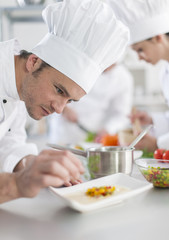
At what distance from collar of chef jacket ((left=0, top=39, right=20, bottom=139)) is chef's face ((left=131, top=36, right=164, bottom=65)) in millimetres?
826

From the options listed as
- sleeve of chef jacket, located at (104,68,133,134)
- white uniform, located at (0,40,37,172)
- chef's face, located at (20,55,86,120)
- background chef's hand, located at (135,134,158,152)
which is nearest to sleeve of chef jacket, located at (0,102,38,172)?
white uniform, located at (0,40,37,172)

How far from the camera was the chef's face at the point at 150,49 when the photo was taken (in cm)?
184

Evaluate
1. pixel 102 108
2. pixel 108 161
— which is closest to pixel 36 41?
pixel 102 108

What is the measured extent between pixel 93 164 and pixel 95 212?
12.1 inches

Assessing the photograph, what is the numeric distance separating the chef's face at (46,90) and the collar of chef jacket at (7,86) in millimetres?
57

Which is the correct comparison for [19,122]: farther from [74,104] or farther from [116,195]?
[74,104]

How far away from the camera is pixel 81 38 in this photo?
1231 millimetres

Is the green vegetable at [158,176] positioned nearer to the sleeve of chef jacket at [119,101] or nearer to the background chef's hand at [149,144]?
the background chef's hand at [149,144]

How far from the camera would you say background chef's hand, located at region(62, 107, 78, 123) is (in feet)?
9.07

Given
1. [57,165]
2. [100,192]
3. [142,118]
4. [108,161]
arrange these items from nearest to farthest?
[57,165]
[100,192]
[108,161]
[142,118]

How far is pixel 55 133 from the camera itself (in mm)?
3096

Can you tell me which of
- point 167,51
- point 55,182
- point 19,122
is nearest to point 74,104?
point 167,51

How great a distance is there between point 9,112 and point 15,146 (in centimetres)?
14

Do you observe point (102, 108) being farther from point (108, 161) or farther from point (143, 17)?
point (108, 161)
